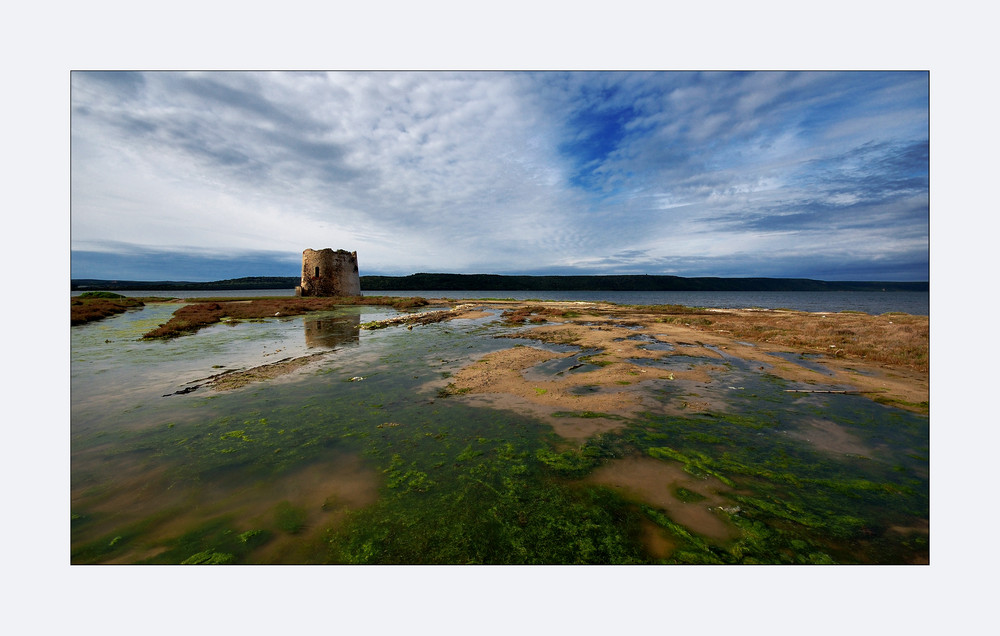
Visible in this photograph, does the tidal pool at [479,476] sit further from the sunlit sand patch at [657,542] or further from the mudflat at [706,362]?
the mudflat at [706,362]

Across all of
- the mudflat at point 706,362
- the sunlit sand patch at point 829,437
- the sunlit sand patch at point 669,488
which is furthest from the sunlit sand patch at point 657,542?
Result: the sunlit sand patch at point 829,437

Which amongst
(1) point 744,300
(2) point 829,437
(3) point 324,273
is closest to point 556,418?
(2) point 829,437

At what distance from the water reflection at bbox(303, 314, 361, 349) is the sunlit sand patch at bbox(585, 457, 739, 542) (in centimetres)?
1146

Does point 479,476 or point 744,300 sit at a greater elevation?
point 744,300

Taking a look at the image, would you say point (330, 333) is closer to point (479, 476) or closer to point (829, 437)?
point (479, 476)

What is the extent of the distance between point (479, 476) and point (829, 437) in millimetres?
5958

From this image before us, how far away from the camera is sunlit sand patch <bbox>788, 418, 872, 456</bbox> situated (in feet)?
16.4

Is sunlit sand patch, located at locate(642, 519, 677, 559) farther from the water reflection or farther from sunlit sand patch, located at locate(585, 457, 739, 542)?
the water reflection

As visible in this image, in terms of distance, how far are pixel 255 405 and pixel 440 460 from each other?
179 inches

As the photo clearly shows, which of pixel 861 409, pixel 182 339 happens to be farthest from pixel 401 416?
pixel 182 339

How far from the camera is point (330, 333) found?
15.6m
